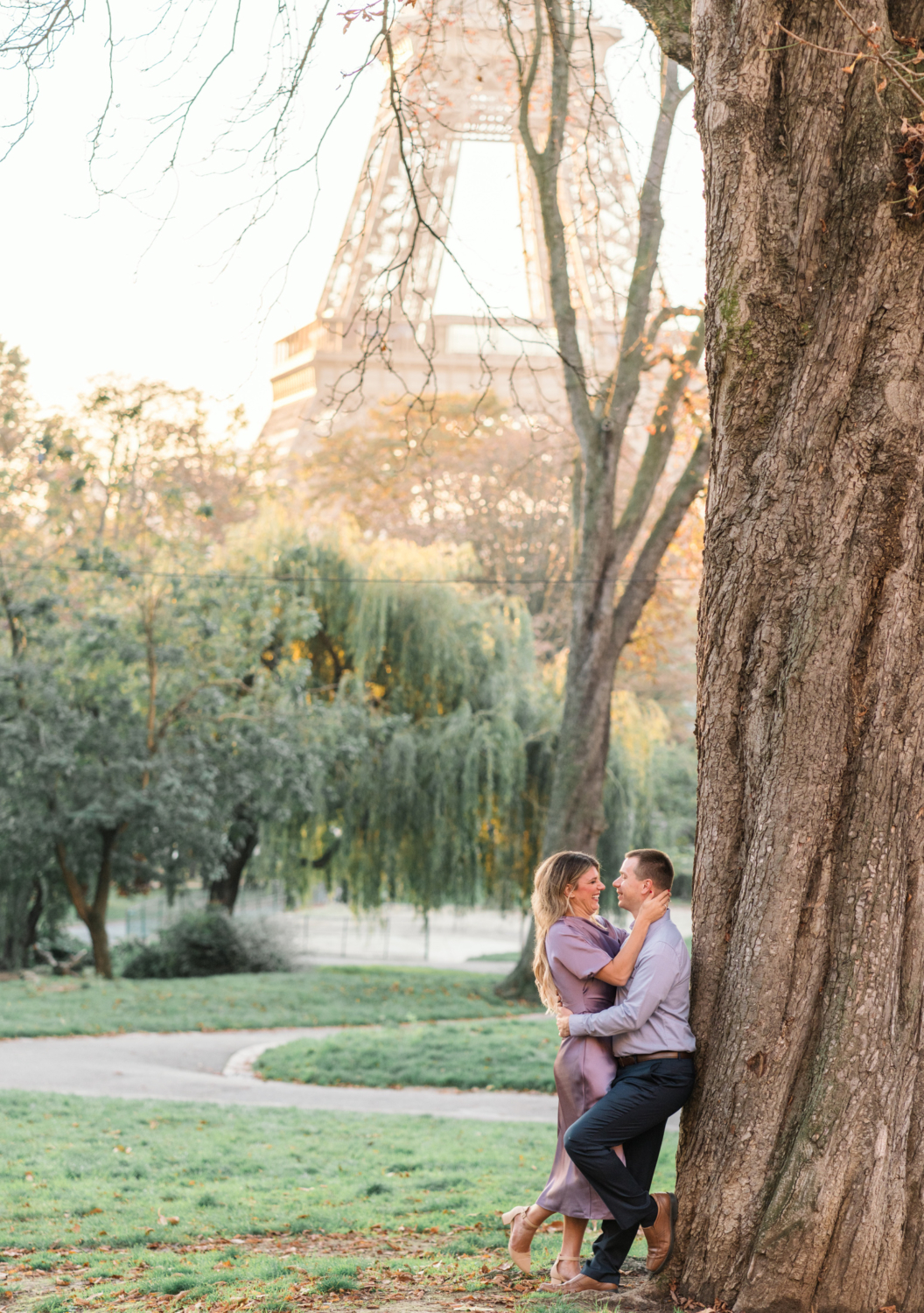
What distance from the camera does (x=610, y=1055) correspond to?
171 inches

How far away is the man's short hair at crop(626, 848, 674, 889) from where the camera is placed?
14.1 ft

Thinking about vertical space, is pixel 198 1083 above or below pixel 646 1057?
below

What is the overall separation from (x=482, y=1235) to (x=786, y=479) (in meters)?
3.47

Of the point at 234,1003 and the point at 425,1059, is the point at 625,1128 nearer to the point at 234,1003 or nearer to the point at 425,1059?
the point at 425,1059

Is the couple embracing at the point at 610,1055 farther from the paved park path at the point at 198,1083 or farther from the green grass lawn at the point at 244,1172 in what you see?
the paved park path at the point at 198,1083

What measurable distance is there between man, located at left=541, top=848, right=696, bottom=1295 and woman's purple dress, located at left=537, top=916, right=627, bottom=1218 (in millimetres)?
142

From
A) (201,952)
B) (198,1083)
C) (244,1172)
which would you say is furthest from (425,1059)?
(201,952)

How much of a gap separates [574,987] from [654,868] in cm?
51

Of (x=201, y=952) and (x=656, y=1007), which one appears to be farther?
(x=201, y=952)

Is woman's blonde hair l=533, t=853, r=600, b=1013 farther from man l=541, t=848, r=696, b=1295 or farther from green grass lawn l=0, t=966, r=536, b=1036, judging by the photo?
green grass lawn l=0, t=966, r=536, b=1036

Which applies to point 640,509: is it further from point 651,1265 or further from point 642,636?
point 651,1265

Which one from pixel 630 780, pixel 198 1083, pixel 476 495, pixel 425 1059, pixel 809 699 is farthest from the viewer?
pixel 476 495

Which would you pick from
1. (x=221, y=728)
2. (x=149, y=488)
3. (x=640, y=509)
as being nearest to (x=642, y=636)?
(x=640, y=509)

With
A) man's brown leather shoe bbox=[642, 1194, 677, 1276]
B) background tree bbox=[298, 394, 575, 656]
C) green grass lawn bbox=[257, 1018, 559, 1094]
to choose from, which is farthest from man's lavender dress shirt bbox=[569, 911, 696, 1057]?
background tree bbox=[298, 394, 575, 656]
